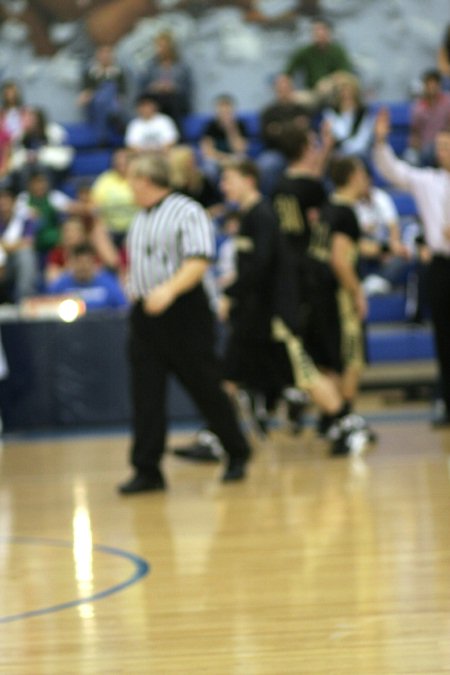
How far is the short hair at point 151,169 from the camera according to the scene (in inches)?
323

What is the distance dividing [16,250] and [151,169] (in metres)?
6.94

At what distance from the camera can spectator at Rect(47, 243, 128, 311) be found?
1272 cm

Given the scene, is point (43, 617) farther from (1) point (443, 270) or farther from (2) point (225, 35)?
(2) point (225, 35)

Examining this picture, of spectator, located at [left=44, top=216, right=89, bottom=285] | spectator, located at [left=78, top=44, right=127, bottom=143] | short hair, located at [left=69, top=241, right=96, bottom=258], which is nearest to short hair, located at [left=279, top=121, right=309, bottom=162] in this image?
short hair, located at [left=69, top=241, right=96, bottom=258]

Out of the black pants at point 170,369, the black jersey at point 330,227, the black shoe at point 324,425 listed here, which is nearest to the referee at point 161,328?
the black pants at point 170,369

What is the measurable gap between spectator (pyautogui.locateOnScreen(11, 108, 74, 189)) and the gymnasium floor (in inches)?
326

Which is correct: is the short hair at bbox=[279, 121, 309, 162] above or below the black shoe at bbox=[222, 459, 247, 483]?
above

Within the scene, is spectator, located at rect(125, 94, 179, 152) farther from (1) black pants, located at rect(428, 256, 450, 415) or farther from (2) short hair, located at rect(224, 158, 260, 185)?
(2) short hair, located at rect(224, 158, 260, 185)

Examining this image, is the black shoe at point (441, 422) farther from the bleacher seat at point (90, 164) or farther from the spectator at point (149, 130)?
the bleacher seat at point (90, 164)

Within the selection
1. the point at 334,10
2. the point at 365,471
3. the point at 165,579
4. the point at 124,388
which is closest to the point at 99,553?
the point at 165,579

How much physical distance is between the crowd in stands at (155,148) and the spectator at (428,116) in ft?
0.04

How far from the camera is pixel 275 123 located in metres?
16.2

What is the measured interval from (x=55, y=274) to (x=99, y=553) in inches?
345

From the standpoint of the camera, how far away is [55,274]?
1489 cm
